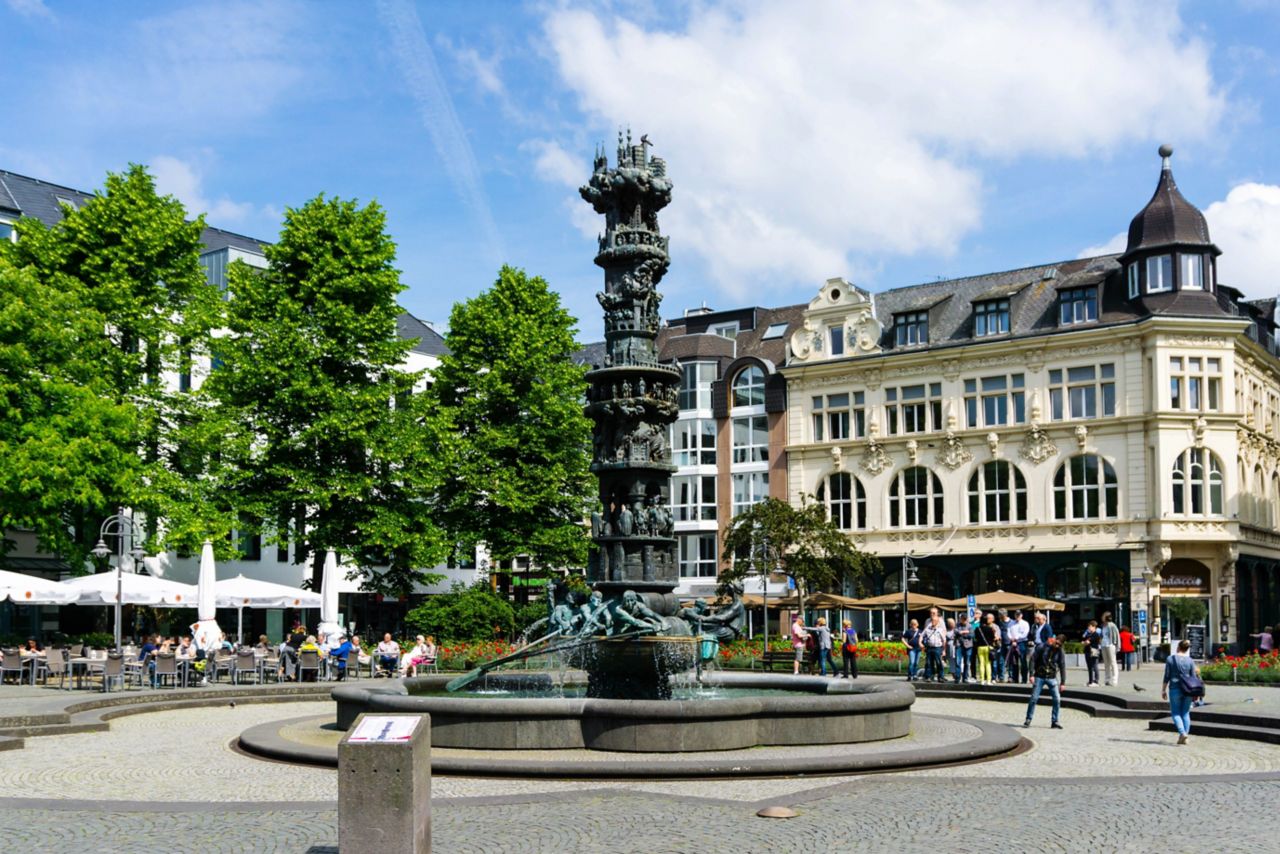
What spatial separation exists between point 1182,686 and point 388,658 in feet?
66.5

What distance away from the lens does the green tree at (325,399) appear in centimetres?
3897

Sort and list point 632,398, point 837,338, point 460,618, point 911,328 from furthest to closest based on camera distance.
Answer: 1. point 837,338
2. point 911,328
3. point 460,618
4. point 632,398

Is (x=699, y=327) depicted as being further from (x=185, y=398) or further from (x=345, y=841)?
(x=345, y=841)

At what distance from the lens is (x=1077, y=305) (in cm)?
5381

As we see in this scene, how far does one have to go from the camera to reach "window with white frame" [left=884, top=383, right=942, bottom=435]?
185 ft

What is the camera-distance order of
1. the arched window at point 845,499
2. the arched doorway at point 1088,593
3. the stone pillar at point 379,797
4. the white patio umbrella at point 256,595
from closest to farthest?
the stone pillar at point 379,797 < the white patio umbrella at point 256,595 < the arched doorway at point 1088,593 < the arched window at point 845,499

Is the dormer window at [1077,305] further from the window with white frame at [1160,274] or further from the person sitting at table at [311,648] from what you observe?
the person sitting at table at [311,648]

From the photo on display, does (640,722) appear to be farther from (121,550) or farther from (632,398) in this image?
(121,550)

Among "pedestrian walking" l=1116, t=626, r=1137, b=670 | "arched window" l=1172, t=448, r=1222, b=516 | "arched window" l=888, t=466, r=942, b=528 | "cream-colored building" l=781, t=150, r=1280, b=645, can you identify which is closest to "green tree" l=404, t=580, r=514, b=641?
"pedestrian walking" l=1116, t=626, r=1137, b=670

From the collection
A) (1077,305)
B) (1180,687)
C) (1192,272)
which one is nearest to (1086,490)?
(1077,305)

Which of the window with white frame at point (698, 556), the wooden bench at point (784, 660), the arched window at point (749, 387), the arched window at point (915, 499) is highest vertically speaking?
the arched window at point (749, 387)

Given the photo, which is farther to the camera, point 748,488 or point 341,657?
point 748,488

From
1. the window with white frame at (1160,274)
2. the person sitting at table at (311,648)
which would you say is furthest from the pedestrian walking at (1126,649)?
the person sitting at table at (311,648)

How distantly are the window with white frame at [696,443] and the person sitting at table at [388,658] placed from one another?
31322mm
